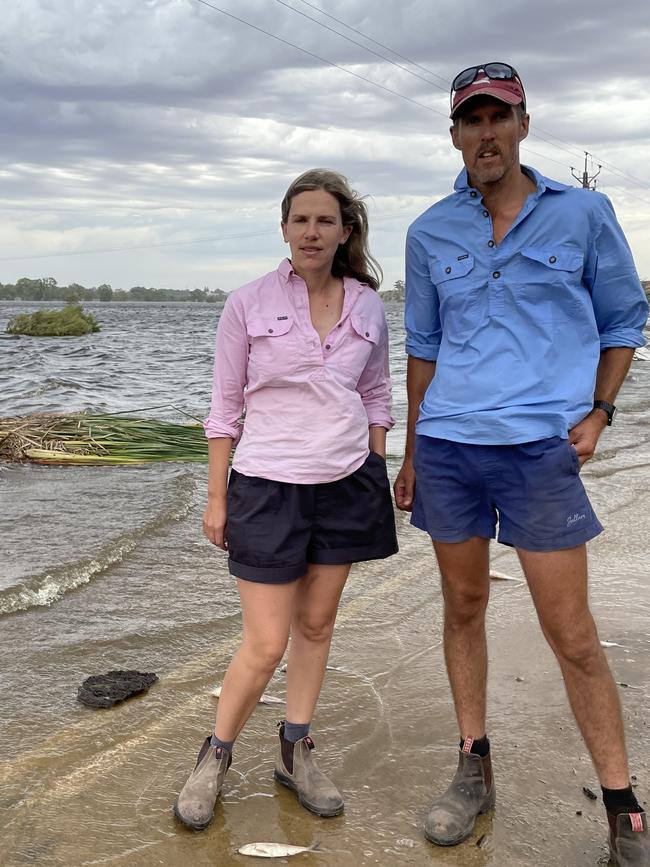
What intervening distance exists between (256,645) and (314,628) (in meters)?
0.24

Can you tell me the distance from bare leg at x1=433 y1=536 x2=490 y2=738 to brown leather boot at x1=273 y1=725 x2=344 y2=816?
48 cm

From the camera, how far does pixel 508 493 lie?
278 centimetres

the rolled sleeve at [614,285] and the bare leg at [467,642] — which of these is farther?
the bare leg at [467,642]

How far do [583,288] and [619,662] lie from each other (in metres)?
2.05

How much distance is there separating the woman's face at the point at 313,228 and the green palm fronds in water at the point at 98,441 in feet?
23.6

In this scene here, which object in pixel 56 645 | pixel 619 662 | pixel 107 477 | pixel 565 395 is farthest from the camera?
pixel 107 477

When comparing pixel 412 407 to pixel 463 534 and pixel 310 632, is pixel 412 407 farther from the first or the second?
pixel 310 632

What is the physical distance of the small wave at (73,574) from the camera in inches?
215

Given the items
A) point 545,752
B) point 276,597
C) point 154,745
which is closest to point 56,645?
point 154,745

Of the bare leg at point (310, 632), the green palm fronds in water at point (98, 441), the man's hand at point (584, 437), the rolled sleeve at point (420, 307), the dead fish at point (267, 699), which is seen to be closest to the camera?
the man's hand at point (584, 437)

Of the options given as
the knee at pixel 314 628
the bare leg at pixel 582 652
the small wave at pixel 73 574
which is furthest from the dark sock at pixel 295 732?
the small wave at pixel 73 574

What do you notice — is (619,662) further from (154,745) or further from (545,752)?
(154,745)

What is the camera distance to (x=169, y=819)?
2.99 m

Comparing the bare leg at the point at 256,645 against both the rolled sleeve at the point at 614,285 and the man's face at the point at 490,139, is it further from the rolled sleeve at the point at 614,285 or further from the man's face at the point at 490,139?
the man's face at the point at 490,139
